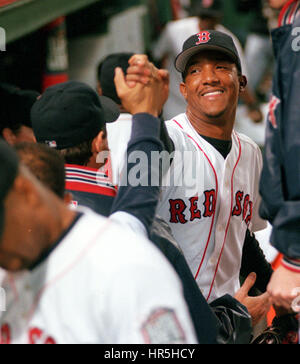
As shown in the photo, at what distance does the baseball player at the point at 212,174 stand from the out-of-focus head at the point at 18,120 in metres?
1.14

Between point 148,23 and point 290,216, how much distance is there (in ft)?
24.9

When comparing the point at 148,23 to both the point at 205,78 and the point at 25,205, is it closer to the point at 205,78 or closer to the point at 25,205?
the point at 205,78

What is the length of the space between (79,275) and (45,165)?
53 cm

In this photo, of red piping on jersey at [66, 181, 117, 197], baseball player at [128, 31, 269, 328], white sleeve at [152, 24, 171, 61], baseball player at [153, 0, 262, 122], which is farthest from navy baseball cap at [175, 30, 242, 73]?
white sleeve at [152, 24, 171, 61]

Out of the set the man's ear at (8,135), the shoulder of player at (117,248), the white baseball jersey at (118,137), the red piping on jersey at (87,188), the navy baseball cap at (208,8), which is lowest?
the man's ear at (8,135)

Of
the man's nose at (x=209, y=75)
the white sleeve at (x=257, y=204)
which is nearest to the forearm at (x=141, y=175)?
the man's nose at (x=209, y=75)

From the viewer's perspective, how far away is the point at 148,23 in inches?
365

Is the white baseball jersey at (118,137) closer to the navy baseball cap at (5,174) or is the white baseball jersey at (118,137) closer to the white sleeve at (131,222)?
the white sleeve at (131,222)

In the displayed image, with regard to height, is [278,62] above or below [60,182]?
above

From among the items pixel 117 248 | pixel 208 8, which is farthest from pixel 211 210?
pixel 208 8

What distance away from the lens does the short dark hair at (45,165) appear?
6.29 ft

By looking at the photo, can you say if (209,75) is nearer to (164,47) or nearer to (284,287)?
(284,287)

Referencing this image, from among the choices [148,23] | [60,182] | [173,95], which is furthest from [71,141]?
[148,23]

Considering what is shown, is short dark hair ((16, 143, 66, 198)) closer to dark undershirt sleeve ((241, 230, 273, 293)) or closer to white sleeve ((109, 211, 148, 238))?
white sleeve ((109, 211, 148, 238))
